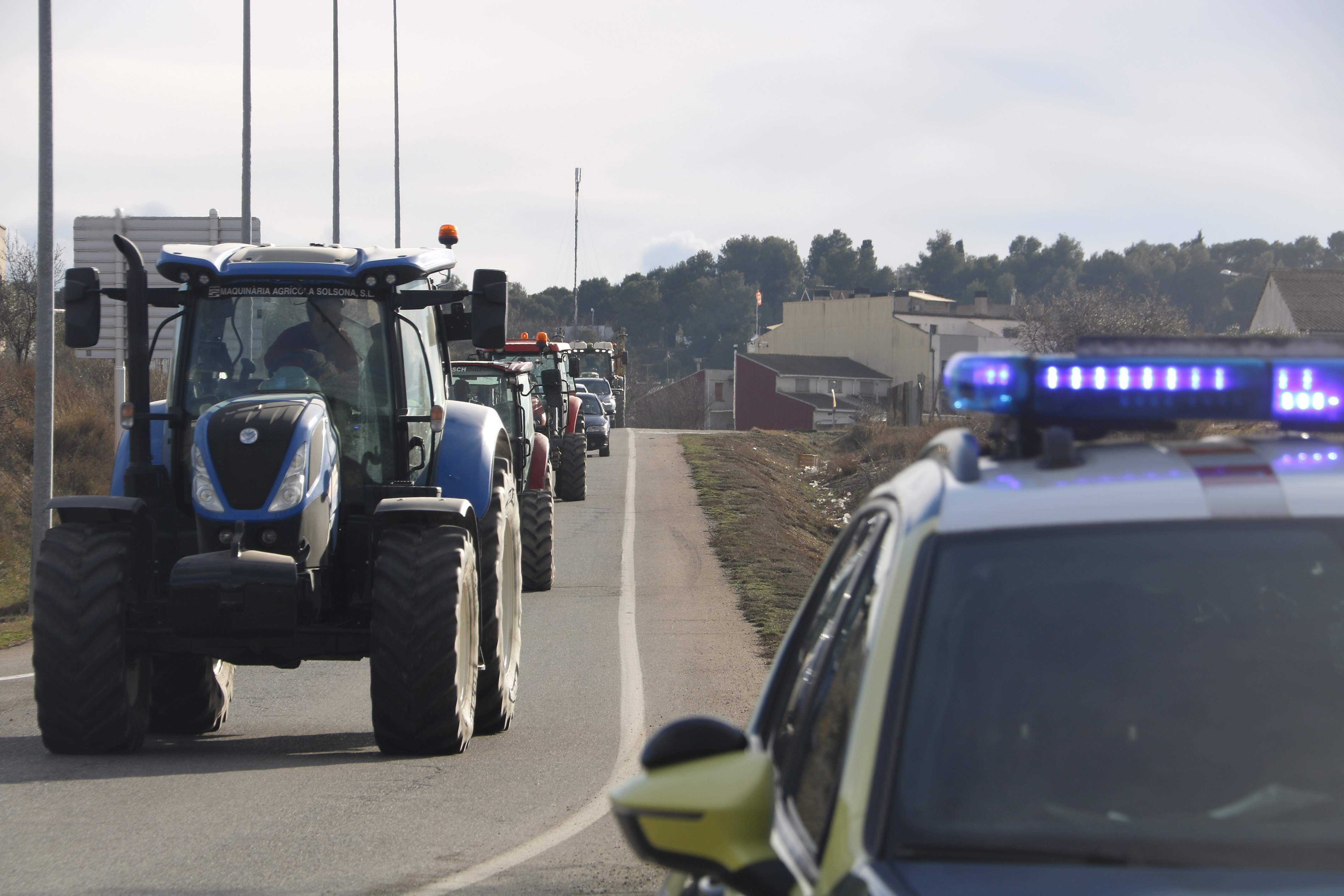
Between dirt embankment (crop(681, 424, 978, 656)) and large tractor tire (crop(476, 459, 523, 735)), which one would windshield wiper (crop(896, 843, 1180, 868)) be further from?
dirt embankment (crop(681, 424, 978, 656))

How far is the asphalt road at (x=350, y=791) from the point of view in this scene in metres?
5.68

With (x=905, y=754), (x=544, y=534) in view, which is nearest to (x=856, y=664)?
(x=905, y=754)

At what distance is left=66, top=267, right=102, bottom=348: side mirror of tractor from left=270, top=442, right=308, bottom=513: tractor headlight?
1.55 m

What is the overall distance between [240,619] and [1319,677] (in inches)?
233

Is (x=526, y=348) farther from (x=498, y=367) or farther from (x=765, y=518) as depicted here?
(x=765, y=518)

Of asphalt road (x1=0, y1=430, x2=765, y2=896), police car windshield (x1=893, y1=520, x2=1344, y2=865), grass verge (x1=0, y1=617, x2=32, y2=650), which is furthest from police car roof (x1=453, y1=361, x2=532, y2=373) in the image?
police car windshield (x1=893, y1=520, x2=1344, y2=865)

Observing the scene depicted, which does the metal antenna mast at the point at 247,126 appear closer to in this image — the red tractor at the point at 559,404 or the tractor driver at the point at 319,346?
the red tractor at the point at 559,404

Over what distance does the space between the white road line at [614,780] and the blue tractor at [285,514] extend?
0.87 meters

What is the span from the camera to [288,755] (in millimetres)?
8227

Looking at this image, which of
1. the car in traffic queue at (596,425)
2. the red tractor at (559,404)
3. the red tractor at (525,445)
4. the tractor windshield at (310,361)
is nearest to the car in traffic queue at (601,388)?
the car in traffic queue at (596,425)

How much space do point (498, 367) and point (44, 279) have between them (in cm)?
537

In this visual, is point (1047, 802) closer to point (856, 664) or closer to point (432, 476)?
point (856, 664)

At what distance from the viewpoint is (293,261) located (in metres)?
8.75

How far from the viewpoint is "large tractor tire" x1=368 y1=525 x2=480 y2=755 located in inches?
303
